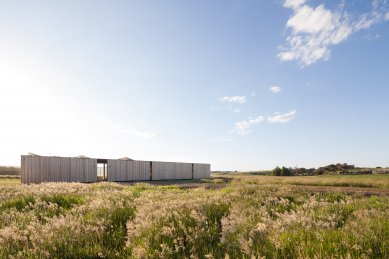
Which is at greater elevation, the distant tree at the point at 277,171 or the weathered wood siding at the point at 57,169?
the weathered wood siding at the point at 57,169

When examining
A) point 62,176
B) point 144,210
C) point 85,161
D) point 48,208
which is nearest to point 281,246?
point 144,210

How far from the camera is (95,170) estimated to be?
40.7m

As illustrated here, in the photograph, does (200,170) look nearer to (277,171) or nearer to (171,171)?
(171,171)

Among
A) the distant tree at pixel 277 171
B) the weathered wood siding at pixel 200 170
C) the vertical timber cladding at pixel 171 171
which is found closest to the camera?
the vertical timber cladding at pixel 171 171

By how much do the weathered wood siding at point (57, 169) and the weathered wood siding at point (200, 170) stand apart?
25.6m

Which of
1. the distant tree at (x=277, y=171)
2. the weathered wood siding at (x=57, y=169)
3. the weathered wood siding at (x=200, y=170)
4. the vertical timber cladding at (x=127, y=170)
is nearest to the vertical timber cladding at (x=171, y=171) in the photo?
the weathered wood siding at (x=200, y=170)

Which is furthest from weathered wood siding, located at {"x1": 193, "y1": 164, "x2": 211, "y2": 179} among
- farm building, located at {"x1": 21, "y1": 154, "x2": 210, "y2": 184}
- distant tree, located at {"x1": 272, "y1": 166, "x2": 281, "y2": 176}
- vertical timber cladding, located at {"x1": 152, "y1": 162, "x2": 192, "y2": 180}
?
distant tree, located at {"x1": 272, "y1": 166, "x2": 281, "y2": 176}

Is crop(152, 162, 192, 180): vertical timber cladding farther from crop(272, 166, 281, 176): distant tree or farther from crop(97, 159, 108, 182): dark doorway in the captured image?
crop(272, 166, 281, 176): distant tree

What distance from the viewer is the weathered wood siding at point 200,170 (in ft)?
205

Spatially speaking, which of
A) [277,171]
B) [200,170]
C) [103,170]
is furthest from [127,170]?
[277,171]

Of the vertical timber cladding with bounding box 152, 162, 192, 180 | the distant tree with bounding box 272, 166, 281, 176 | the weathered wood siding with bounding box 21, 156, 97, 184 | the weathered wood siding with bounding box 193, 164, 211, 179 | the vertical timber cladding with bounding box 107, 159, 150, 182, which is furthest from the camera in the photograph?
the distant tree with bounding box 272, 166, 281, 176

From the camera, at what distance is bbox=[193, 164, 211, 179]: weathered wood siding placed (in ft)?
205

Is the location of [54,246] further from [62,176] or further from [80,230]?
[62,176]

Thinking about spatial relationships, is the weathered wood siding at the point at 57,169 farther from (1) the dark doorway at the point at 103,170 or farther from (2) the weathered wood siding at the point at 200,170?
(2) the weathered wood siding at the point at 200,170
